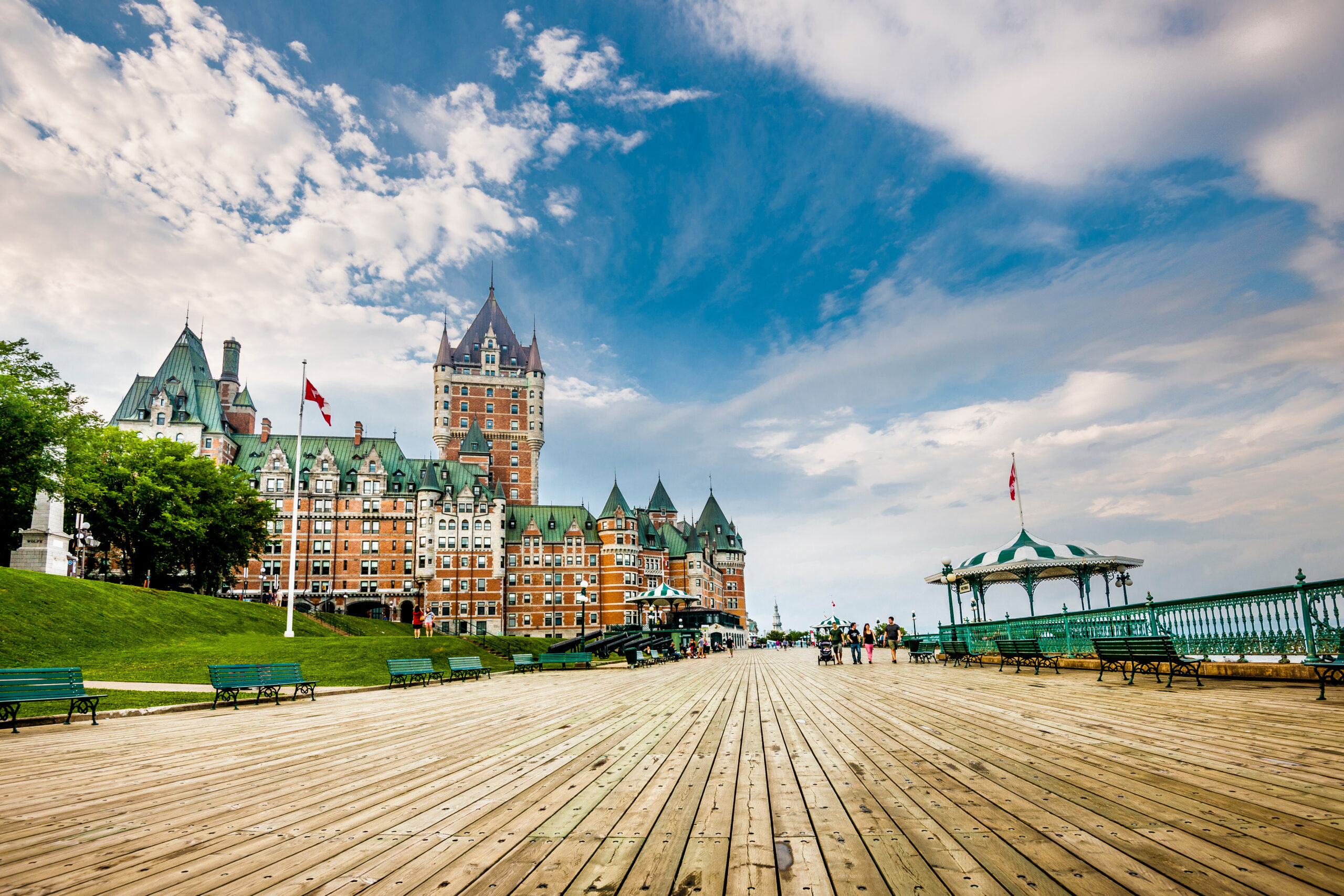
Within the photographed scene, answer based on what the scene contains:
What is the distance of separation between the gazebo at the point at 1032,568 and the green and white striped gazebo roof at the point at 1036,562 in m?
0.02

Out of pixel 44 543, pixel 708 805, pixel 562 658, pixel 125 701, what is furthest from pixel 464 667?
pixel 44 543

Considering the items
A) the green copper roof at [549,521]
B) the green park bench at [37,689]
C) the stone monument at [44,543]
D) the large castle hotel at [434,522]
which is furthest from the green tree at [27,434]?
the green copper roof at [549,521]

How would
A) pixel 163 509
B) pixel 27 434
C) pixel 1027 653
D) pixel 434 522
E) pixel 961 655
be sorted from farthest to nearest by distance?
pixel 434 522
pixel 163 509
pixel 27 434
pixel 961 655
pixel 1027 653

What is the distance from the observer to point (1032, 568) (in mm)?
25859

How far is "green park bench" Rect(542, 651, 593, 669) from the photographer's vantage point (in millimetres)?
27016

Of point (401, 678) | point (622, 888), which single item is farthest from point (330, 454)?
point (622, 888)

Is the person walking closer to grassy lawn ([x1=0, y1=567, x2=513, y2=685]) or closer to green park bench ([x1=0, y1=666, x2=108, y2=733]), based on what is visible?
grassy lawn ([x1=0, y1=567, x2=513, y2=685])

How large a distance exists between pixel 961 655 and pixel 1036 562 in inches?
152

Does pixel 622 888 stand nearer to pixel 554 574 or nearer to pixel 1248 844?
pixel 1248 844

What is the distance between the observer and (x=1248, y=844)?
12.2 feet

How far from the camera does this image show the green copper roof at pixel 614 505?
9562 cm

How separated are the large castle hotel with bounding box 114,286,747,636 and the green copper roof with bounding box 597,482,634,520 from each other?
0.22 metres

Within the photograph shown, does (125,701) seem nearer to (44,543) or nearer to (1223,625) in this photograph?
(1223,625)

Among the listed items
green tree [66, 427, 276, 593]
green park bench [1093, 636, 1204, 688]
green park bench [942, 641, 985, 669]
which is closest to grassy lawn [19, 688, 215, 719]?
green park bench [1093, 636, 1204, 688]
